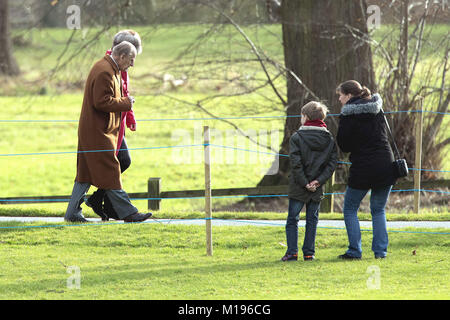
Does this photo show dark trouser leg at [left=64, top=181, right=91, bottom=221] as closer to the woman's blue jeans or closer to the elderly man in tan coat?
the elderly man in tan coat

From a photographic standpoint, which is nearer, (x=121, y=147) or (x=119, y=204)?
(x=119, y=204)

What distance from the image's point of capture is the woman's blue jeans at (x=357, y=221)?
24.1 ft

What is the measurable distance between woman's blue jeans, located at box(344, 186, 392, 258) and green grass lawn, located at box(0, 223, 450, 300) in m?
0.16

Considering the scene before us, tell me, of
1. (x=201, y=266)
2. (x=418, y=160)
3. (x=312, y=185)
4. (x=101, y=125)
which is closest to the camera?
(x=312, y=185)

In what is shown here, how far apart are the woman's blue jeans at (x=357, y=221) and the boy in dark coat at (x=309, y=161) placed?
13.4 inches

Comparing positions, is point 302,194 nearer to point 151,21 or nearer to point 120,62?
point 120,62

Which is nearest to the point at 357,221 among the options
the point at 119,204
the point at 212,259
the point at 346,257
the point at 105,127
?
the point at 346,257

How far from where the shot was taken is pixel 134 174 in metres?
20.0

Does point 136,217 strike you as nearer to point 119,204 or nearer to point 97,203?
point 119,204

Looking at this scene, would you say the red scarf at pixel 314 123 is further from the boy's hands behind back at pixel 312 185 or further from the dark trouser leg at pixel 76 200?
the dark trouser leg at pixel 76 200

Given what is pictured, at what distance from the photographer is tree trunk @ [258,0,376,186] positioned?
12.4 meters

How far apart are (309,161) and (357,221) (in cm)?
80

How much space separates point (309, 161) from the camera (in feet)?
23.5
